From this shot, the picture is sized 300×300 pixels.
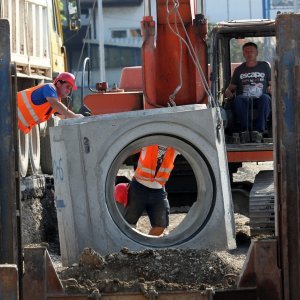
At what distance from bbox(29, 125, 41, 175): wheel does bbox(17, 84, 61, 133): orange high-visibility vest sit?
2417mm

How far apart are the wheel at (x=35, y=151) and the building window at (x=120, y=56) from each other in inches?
1588

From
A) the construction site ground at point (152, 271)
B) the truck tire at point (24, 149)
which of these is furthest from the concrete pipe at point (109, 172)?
→ the truck tire at point (24, 149)

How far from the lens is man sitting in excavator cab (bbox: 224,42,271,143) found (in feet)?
41.2

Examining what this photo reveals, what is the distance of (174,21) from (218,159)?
3635mm

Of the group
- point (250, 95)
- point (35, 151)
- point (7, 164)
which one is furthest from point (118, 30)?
point (7, 164)

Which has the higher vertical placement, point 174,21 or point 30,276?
point 174,21

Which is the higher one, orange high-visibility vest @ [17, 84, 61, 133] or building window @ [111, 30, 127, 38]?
building window @ [111, 30, 127, 38]

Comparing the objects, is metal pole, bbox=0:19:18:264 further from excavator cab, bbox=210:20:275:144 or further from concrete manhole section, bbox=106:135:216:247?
excavator cab, bbox=210:20:275:144

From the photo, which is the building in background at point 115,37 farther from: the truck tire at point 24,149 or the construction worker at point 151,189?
the construction worker at point 151,189

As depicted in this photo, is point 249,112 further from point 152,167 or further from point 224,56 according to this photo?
point 152,167

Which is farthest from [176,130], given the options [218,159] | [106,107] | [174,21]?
[106,107]

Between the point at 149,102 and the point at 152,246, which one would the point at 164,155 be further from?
the point at 152,246

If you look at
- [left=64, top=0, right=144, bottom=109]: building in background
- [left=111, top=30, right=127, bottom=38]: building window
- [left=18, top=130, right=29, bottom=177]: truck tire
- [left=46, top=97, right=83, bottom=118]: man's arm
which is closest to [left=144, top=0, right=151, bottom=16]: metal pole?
[left=46, top=97, right=83, bottom=118]: man's arm

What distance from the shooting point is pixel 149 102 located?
39.1ft
